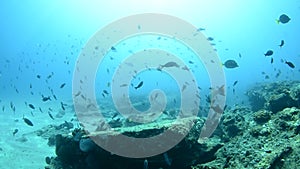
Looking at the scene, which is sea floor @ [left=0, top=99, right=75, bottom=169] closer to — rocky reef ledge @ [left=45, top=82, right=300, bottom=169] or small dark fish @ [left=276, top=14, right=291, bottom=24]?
rocky reef ledge @ [left=45, top=82, right=300, bottom=169]

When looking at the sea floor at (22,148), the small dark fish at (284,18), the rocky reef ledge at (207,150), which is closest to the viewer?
the rocky reef ledge at (207,150)

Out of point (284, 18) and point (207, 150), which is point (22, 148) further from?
point (284, 18)

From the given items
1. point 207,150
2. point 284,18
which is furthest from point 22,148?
point 284,18

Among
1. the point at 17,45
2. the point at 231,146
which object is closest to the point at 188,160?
the point at 231,146

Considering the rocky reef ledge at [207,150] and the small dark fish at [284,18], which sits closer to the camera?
the rocky reef ledge at [207,150]

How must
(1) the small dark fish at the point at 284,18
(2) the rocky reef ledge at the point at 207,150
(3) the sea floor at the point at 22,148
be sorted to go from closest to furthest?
(2) the rocky reef ledge at the point at 207,150
(3) the sea floor at the point at 22,148
(1) the small dark fish at the point at 284,18

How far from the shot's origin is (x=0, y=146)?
15164mm

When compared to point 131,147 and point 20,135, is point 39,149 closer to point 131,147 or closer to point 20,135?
point 20,135

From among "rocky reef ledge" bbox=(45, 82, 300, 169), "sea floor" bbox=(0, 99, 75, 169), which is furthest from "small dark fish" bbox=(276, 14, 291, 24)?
"sea floor" bbox=(0, 99, 75, 169)

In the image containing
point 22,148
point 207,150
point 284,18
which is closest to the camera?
point 207,150

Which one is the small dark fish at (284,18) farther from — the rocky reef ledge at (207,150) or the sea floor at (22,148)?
the sea floor at (22,148)

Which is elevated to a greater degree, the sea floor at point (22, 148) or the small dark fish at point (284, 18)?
the small dark fish at point (284, 18)

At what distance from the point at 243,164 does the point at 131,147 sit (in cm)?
273

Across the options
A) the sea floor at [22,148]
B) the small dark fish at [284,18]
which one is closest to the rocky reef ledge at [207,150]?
the sea floor at [22,148]
